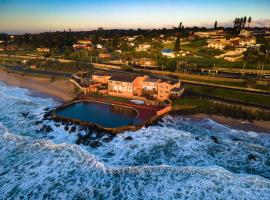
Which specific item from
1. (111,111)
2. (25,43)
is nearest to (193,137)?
(111,111)

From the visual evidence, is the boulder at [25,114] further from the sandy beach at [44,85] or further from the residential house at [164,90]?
the residential house at [164,90]

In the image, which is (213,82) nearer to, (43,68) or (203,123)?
(203,123)

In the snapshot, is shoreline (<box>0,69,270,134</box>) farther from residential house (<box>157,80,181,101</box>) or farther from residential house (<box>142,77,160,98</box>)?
residential house (<box>142,77,160,98</box>)

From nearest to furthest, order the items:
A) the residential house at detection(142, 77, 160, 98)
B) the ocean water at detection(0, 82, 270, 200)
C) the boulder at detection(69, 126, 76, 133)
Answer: the ocean water at detection(0, 82, 270, 200), the boulder at detection(69, 126, 76, 133), the residential house at detection(142, 77, 160, 98)

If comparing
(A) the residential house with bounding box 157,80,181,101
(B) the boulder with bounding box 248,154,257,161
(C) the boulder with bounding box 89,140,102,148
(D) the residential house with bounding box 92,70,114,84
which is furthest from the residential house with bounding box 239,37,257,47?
(C) the boulder with bounding box 89,140,102,148

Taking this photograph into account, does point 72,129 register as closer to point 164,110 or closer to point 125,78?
point 164,110

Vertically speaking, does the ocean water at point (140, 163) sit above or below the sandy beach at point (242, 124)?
below

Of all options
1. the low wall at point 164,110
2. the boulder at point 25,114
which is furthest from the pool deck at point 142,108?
the boulder at point 25,114
